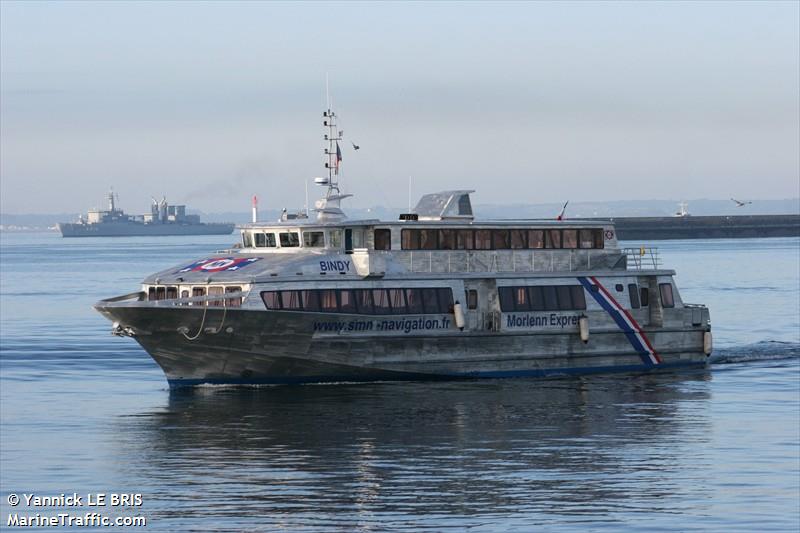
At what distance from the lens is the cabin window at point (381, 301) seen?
37.6 m

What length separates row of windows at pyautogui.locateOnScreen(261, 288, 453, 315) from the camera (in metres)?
36.2

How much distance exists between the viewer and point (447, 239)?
3972 cm

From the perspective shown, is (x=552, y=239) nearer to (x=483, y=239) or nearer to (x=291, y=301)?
(x=483, y=239)

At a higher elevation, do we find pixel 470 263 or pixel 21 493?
pixel 470 263

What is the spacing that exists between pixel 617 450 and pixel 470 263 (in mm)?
12109

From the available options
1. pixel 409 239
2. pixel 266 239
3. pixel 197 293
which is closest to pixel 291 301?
pixel 197 293

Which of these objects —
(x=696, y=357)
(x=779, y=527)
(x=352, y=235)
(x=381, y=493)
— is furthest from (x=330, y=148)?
(x=779, y=527)

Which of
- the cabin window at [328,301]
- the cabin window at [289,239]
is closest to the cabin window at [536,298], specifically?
the cabin window at [328,301]

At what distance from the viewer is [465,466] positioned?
2714 centimetres

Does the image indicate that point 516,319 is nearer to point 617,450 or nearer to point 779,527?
point 617,450

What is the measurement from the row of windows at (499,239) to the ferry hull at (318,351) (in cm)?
290

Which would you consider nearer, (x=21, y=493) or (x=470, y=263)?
(x=21, y=493)

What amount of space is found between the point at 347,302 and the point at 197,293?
4348 millimetres

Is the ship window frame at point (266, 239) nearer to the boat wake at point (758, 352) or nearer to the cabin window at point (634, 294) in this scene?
the cabin window at point (634, 294)
